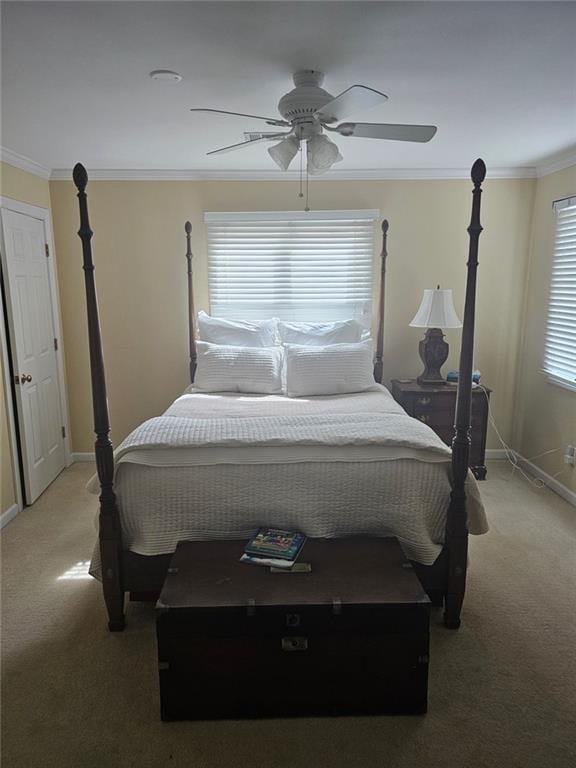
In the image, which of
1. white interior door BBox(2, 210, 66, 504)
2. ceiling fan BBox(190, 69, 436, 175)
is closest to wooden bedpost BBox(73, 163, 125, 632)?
ceiling fan BBox(190, 69, 436, 175)

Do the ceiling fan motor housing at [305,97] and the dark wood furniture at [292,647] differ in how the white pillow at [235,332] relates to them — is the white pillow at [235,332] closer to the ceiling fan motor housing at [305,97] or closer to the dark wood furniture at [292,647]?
the ceiling fan motor housing at [305,97]

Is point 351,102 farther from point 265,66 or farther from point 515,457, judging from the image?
point 515,457

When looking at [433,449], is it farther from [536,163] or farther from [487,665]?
[536,163]

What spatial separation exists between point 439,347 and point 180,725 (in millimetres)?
3077

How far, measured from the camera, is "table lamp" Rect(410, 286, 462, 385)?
3.82 m

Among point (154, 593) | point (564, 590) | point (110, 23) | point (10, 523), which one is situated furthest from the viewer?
point (10, 523)

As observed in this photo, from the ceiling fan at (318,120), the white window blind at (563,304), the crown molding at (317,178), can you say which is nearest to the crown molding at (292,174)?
the crown molding at (317,178)

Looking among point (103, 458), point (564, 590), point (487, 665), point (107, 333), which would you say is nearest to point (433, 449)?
point (487, 665)

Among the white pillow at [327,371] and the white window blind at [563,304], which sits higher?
the white window blind at [563,304]

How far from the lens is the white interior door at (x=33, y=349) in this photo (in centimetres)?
338

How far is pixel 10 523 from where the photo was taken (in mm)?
3307

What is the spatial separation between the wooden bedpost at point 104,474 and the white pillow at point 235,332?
1778 millimetres

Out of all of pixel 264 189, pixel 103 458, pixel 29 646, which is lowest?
pixel 29 646

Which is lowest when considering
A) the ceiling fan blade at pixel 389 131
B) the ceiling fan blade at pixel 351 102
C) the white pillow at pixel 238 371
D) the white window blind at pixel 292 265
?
the white pillow at pixel 238 371
